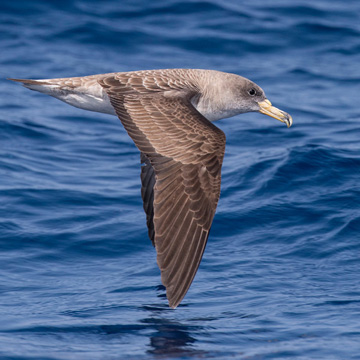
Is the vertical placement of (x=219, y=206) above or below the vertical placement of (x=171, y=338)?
below

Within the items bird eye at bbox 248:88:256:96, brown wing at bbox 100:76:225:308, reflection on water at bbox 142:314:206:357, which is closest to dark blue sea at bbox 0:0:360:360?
Result: reflection on water at bbox 142:314:206:357

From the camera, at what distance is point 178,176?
701cm

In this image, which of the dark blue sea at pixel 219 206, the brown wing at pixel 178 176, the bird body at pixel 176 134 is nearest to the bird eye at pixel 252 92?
the bird body at pixel 176 134

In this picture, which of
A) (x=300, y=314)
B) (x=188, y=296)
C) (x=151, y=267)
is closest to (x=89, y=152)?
(x=151, y=267)

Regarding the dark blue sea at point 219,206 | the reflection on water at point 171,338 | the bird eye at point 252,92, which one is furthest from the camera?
the bird eye at point 252,92

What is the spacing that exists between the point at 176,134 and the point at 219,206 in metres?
2.92

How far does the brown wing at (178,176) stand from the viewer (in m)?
6.68

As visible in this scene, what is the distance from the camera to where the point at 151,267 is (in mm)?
8578

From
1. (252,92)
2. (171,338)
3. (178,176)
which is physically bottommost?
(171,338)

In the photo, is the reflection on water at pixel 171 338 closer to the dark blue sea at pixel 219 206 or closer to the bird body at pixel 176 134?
the dark blue sea at pixel 219 206

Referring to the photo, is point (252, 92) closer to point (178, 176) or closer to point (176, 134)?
point (176, 134)

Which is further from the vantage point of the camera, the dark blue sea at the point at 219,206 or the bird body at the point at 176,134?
the dark blue sea at the point at 219,206

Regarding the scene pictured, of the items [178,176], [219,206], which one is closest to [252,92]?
[219,206]

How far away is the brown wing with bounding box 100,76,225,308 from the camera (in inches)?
263
